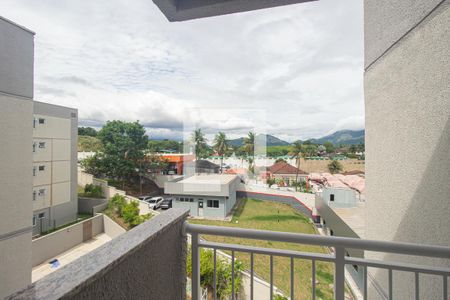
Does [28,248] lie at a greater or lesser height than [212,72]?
lesser

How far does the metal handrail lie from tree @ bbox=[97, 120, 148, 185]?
54.1 ft

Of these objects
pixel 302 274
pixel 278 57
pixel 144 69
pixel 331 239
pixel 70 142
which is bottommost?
pixel 302 274

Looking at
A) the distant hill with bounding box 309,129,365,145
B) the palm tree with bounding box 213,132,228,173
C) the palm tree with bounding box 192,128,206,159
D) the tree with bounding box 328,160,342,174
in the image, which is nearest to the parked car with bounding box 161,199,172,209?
the palm tree with bounding box 192,128,206,159

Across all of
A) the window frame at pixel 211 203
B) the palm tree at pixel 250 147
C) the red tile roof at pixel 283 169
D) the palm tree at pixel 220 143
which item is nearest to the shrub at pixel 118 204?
the window frame at pixel 211 203

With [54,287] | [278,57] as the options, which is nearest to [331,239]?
[54,287]

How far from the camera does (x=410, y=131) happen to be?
122 cm

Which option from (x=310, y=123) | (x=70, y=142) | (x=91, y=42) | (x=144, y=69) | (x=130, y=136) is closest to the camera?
(x=91, y=42)

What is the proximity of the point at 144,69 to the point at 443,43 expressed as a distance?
473 cm

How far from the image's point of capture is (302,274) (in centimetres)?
383

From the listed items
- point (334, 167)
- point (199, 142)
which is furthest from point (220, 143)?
point (334, 167)

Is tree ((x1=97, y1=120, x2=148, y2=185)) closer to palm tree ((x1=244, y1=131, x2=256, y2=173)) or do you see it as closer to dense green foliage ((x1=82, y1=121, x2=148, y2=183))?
dense green foliage ((x1=82, y1=121, x2=148, y2=183))

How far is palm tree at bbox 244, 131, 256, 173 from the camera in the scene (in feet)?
66.5

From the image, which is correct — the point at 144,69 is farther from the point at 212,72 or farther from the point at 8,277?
→ the point at 8,277

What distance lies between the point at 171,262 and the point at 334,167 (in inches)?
914
